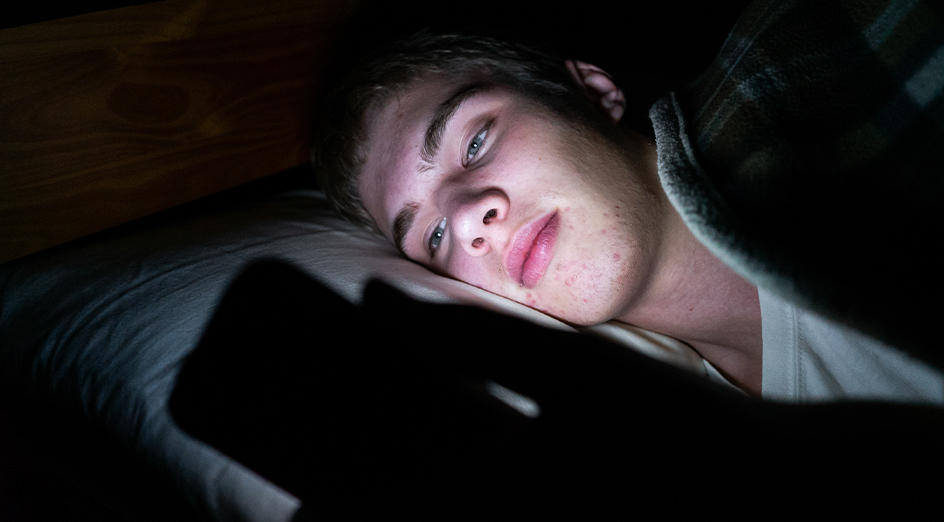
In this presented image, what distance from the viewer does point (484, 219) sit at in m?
0.77

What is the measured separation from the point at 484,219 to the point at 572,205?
15 centimetres

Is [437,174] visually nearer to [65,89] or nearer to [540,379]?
[540,379]

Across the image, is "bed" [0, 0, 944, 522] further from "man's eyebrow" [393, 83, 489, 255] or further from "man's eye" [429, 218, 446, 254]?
"man's eyebrow" [393, 83, 489, 255]

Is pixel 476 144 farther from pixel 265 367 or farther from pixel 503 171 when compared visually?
pixel 265 367

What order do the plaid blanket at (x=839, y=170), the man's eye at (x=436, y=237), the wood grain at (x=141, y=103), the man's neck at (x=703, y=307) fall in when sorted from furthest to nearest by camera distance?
1. the man's eye at (x=436, y=237)
2. the man's neck at (x=703, y=307)
3. the wood grain at (x=141, y=103)
4. the plaid blanket at (x=839, y=170)

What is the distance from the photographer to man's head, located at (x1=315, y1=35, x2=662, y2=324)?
743mm

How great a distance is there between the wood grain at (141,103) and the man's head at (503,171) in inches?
5.9

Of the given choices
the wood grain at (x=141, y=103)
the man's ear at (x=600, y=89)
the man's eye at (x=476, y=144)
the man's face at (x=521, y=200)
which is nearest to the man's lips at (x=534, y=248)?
the man's face at (x=521, y=200)

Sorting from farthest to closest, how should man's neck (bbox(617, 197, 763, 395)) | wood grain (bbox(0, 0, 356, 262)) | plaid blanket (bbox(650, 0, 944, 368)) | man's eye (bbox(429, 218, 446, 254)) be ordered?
man's eye (bbox(429, 218, 446, 254))
man's neck (bbox(617, 197, 763, 395))
wood grain (bbox(0, 0, 356, 262))
plaid blanket (bbox(650, 0, 944, 368))

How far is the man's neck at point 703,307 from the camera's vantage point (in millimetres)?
818

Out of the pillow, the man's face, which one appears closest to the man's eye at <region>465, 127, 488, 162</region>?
the man's face

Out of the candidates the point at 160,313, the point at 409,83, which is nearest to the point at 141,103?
the point at 160,313

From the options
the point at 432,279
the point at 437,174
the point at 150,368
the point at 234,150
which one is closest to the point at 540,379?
the point at 432,279

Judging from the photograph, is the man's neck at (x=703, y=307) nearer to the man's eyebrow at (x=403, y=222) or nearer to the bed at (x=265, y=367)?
the bed at (x=265, y=367)
